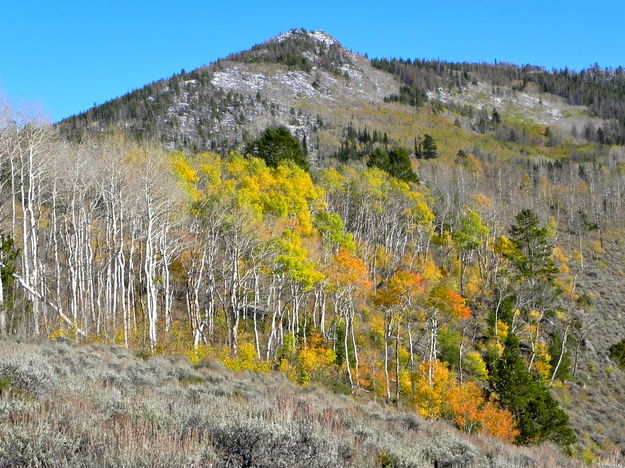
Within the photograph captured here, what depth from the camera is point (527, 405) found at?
27.7 metres

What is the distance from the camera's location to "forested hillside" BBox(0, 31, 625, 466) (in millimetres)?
26703

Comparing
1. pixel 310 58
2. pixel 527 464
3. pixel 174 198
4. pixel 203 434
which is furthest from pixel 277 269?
pixel 310 58

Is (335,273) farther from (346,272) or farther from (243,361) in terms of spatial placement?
(243,361)

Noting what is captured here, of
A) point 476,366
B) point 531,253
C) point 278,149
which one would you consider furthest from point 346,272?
point 531,253

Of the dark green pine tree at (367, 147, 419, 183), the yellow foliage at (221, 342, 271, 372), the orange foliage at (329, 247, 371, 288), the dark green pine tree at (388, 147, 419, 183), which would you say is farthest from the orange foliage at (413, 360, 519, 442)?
the dark green pine tree at (367, 147, 419, 183)

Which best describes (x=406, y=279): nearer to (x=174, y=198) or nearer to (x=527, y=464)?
(x=174, y=198)

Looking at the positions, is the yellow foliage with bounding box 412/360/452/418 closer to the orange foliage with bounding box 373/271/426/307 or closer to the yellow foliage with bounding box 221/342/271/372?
the orange foliage with bounding box 373/271/426/307

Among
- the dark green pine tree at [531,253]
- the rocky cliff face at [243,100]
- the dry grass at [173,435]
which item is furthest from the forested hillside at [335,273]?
the rocky cliff face at [243,100]

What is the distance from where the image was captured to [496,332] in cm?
4262

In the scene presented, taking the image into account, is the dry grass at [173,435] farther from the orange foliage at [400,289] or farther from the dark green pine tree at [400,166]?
the dark green pine tree at [400,166]

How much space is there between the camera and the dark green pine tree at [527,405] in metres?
26.7

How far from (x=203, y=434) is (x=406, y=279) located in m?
27.1

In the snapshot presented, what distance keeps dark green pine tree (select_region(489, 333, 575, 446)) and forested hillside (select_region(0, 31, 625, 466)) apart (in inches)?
4.4

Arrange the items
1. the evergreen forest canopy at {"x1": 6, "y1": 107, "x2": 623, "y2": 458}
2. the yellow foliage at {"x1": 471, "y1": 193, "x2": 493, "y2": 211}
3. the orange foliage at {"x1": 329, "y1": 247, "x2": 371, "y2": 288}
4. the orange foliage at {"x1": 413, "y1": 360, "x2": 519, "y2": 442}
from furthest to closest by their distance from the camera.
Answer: the yellow foliage at {"x1": 471, "y1": 193, "x2": 493, "y2": 211}
the orange foliage at {"x1": 329, "y1": 247, "x2": 371, "y2": 288}
the evergreen forest canopy at {"x1": 6, "y1": 107, "x2": 623, "y2": 458}
the orange foliage at {"x1": 413, "y1": 360, "x2": 519, "y2": 442}
